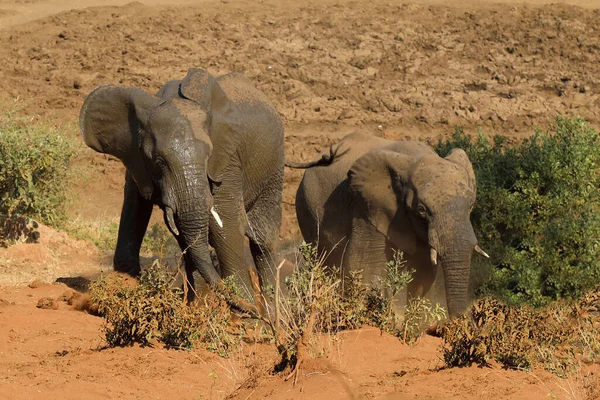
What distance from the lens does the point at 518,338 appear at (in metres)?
6.38

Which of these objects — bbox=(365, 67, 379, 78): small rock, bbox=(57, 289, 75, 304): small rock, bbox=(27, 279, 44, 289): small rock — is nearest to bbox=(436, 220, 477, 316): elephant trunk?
bbox=(57, 289, 75, 304): small rock

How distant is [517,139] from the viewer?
16.4m

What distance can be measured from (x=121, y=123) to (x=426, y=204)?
2537mm

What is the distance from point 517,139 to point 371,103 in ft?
7.99

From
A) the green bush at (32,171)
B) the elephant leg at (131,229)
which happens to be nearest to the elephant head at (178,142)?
the elephant leg at (131,229)

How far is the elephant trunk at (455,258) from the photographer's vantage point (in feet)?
30.4

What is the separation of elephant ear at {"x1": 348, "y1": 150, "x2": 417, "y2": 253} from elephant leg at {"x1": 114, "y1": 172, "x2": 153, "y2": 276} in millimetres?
1905

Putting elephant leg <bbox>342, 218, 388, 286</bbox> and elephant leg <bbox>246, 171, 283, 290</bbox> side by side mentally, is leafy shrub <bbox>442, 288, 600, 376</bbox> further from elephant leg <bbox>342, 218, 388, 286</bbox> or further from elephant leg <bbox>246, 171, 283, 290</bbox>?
Answer: elephant leg <bbox>246, 171, 283, 290</bbox>

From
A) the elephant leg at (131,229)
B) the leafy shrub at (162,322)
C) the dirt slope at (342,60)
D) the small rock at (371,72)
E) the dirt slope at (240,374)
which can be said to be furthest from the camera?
the small rock at (371,72)

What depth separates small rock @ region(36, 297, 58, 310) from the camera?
350 inches

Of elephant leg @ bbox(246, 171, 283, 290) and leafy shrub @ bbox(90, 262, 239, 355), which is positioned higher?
leafy shrub @ bbox(90, 262, 239, 355)

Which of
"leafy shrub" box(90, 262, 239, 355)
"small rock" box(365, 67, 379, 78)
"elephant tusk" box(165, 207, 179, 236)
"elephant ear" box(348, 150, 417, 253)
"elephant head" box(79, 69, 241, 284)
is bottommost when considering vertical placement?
"small rock" box(365, 67, 379, 78)

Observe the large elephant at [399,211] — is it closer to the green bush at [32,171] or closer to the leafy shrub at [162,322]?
the leafy shrub at [162,322]

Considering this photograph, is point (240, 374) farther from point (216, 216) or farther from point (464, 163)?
point (464, 163)
